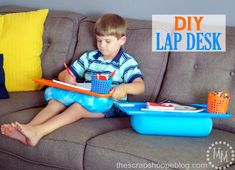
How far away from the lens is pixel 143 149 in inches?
63.9

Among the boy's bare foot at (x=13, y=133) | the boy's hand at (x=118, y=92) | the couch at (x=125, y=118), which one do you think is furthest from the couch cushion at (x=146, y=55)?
the boy's bare foot at (x=13, y=133)

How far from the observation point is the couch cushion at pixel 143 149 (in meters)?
1.56

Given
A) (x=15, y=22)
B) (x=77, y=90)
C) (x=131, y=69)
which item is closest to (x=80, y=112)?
(x=77, y=90)

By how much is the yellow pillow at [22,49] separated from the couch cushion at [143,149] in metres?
0.89

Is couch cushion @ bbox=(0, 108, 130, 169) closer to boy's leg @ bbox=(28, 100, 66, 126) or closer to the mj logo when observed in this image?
boy's leg @ bbox=(28, 100, 66, 126)

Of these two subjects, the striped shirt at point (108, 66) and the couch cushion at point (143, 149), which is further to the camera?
the striped shirt at point (108, 66)

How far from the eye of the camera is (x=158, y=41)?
2246 millimetres

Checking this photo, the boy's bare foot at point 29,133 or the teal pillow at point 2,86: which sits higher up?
the teal pillow at point 2,86

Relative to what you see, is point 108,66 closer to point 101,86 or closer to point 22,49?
point 101,86

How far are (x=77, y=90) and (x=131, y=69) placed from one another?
1.10 ft

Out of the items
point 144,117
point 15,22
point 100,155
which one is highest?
point 15,22

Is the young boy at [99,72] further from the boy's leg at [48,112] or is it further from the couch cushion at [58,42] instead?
the couch cushion at [58,42]

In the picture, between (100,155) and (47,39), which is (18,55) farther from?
(100,155)

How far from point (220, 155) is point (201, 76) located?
52 cm
